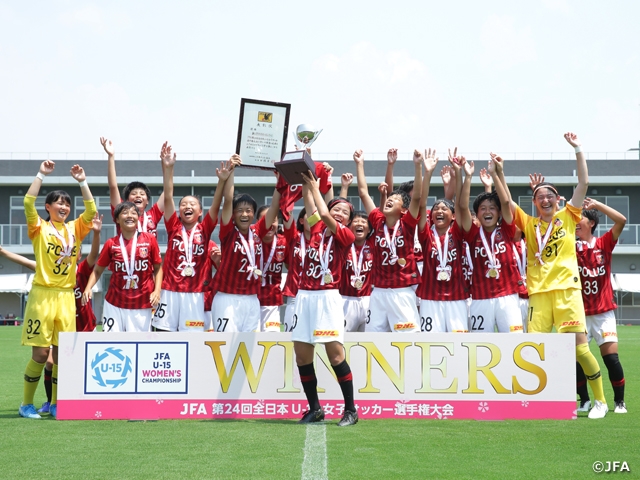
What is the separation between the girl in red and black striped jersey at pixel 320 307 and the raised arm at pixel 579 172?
2298mm

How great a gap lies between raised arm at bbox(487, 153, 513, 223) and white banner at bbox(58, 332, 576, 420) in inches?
51.7

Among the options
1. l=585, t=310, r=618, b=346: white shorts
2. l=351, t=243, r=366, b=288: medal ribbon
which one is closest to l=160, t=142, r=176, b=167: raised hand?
l=351, t=243, r=366, b=288: medal ribbon

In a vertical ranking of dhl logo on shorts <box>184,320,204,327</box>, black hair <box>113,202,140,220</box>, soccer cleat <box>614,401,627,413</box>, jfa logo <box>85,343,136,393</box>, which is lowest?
soccer cleat <box>614,401,627,413</box>

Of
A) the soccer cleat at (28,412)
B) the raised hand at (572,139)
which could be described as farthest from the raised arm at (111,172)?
the raised hand at (572,139)

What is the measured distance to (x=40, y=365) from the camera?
7.91 meters

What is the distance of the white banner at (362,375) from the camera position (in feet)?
24.6

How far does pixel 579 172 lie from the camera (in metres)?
7.49

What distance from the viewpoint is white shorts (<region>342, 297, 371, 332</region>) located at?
29.4 ft

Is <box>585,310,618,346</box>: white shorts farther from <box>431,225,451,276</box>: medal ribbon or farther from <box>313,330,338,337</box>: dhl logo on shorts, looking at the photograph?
<box>313,330,338,337</box>: dhl logo on shorts

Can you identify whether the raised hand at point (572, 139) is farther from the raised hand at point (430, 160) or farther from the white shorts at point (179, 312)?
the white shorts at point (179, 312)

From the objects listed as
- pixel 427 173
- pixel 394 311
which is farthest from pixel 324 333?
pixel 427 173

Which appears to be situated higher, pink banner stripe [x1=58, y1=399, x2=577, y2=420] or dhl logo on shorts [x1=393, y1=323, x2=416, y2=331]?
dhl logo on shorts [x1=393, y1=323, x2=416, y2=331]

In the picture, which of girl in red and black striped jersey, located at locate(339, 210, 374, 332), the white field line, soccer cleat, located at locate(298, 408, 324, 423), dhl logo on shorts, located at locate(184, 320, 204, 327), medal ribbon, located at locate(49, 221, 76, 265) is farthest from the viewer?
girl in red and black striped jersey, located at locate(339, 210, 374, 332)

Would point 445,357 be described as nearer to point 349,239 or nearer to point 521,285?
point 349,239
